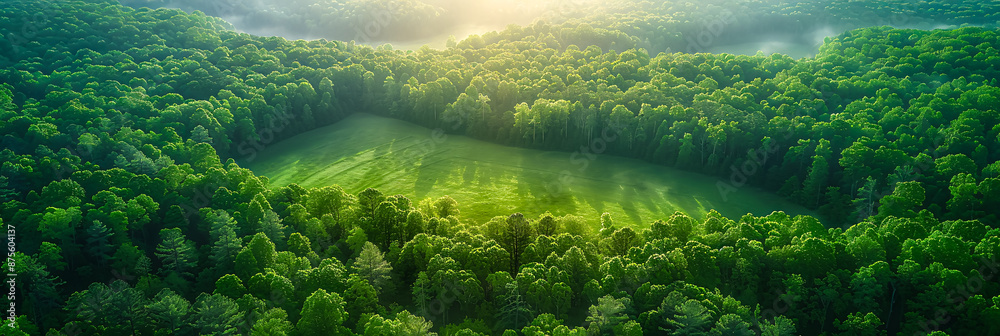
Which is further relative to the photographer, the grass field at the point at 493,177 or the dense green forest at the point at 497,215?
the grass field at the point at 493,177

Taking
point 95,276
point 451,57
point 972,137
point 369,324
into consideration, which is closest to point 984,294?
point 972,137

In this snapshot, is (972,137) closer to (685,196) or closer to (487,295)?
(685,196)

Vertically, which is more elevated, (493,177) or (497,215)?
(493,177)

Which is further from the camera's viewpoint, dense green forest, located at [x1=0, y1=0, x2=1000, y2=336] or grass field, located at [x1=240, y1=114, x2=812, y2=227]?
grass field, located at [x1=240, y1=114, x2=812, y2=227]

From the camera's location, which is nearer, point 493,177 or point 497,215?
point 497,215
